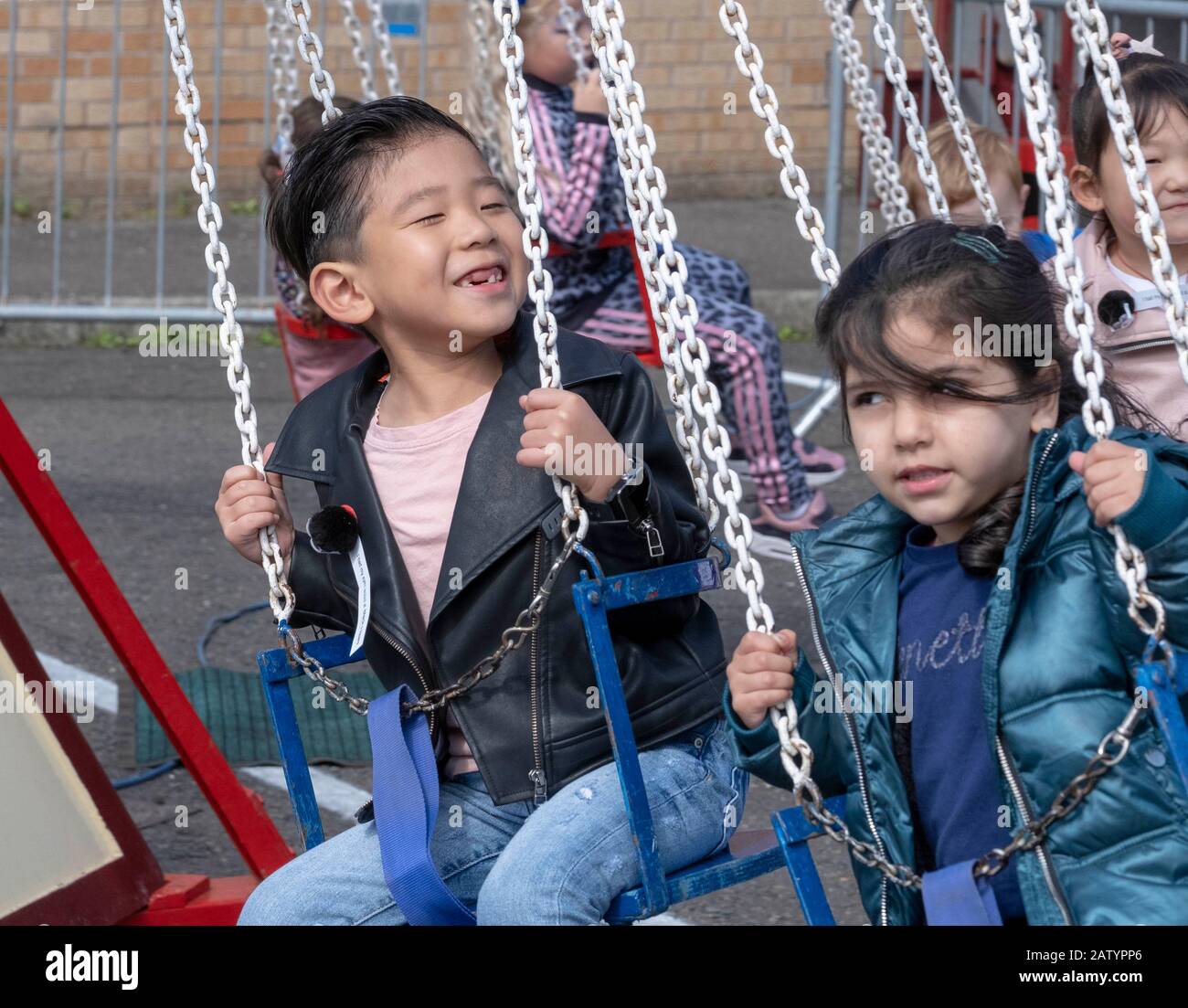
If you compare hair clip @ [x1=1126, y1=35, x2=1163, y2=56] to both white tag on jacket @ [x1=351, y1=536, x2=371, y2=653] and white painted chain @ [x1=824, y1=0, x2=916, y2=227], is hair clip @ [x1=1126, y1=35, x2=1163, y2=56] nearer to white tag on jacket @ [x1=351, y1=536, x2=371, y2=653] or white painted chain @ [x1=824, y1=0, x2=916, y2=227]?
white painted chain @ [x1=824, y1=0, x2=916, y2=227]

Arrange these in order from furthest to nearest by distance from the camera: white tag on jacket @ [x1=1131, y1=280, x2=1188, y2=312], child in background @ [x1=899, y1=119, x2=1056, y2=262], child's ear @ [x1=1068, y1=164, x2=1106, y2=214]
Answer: child in background @ [x1=899, y1=119, x2=1056, y2=262]
child's ear @ [x1=1068, y1=164, x2=1106, y2=214]
white tag on jacket @ [x1=1131, y1=280, x2=1188, y2=312]

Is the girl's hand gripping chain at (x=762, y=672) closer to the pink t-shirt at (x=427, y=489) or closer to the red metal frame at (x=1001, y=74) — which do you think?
the pink t-shirt at (x=427, y=489)

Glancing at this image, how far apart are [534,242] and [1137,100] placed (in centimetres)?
128

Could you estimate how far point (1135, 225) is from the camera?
9.64 ft

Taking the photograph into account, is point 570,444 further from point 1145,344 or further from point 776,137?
point 1145,344

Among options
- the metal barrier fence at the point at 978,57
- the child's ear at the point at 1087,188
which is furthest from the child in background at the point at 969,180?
the child's ear at the point at 1087,188

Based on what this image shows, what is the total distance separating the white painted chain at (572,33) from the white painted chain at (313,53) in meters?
2.10

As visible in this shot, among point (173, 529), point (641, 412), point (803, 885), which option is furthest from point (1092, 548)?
point (173, 529)

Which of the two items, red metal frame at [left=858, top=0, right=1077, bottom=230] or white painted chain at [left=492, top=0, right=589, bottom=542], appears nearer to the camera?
white painted chain at [left=492, top=0, right=589, bottom=542]

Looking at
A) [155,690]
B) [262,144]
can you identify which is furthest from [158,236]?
[155,690]

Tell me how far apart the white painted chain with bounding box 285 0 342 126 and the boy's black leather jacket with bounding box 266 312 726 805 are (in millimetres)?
601

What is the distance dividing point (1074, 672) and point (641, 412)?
78cm

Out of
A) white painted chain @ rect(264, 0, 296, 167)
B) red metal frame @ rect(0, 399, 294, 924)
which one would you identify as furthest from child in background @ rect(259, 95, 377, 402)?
red metal frame @ rect(0, 399, 294, 924)

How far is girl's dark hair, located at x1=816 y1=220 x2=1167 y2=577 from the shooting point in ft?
7.29
